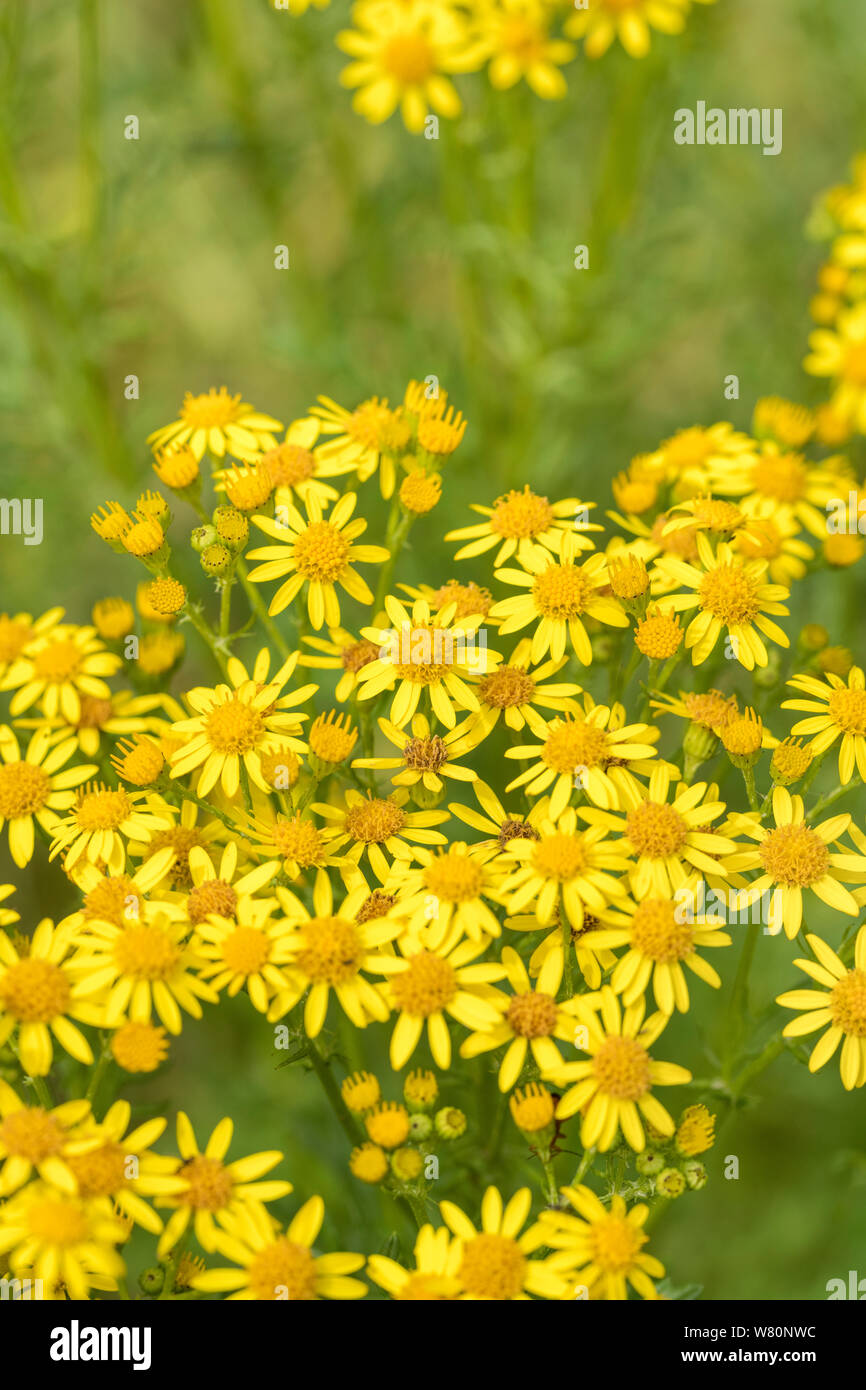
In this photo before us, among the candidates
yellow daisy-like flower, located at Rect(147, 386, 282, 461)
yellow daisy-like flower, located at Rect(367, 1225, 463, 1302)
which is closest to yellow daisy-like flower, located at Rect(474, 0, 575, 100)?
yellow daisy-like flower, located at Rect(147, 386, 282, 461)

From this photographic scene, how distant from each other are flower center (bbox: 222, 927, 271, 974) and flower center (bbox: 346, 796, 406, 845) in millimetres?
365

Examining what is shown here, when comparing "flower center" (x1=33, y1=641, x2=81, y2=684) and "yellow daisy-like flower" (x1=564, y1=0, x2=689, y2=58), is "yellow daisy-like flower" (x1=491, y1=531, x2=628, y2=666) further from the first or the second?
"yellow daisy-like flower" (x1=564, y1=0, x2=689, y2=58)

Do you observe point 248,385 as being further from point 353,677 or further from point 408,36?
point 353,677

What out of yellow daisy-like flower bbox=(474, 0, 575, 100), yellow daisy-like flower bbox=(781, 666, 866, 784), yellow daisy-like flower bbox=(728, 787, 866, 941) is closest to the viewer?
yellow daisy-like flower bbox=(728, 787, 866, 941)

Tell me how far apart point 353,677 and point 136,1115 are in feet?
4.01

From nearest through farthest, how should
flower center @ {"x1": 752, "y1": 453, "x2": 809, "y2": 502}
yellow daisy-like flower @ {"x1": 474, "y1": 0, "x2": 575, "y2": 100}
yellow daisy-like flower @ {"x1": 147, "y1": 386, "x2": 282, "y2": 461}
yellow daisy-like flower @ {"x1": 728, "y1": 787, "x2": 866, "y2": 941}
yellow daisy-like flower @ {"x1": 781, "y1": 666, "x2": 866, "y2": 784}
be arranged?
yellow daisy-like flower @ {"x1": 728, "y1": 787, "x2": 866, "y2": 941}
yellow daisy-like flower @ {"x1": 781, "y1": 666, "x2": 866, "y2": 784}
yellow daisy-like flower @ {"x1": 147, "y1": 386, "x2": 282, "y2": 461}
flower center @ {"x1": 752, "y1": 453, "x2": 809, "y2": 502}
yellow daisy-like flower @ {"x1": 474, "y1": 0, "x2": 575, "y2": 100}

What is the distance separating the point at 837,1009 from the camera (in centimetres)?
278

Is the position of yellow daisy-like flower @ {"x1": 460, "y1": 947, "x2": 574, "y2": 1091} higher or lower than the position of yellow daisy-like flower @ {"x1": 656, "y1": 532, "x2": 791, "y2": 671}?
lower

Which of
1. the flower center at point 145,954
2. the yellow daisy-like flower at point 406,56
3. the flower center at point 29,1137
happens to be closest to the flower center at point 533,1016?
the flower center at point 145,954

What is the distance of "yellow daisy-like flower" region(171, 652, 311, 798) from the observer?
9.52 ft

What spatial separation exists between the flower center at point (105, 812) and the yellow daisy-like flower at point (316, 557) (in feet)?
1.99

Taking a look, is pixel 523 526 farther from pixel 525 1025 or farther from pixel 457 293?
pixel 457 293

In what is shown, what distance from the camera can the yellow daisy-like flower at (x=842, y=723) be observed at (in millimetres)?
3000

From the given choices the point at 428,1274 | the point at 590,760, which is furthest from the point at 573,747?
the point at 428,1274
